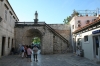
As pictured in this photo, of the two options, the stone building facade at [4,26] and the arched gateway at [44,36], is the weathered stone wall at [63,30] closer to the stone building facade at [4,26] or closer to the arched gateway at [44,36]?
the arched gateway at [44,36]

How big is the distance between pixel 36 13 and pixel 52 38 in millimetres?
5814

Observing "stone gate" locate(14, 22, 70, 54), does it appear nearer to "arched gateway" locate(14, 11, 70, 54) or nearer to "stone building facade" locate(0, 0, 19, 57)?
"arched gateway" locate(14, 11, 70, 54)

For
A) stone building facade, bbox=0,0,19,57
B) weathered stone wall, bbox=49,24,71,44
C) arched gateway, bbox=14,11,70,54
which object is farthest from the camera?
weathered stone wall, bbox=49,24,71,44

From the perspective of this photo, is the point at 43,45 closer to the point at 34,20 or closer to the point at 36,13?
the point at 34,20

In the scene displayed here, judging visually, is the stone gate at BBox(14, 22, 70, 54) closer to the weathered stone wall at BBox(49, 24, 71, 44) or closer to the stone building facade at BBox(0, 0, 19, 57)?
the weathered stone wall at BBox(49, 24, 71, 44)

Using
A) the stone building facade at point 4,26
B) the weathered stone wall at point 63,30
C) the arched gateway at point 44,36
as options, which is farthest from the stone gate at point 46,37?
the stone building facade at point 4,26

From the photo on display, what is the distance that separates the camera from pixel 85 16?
20.3 m

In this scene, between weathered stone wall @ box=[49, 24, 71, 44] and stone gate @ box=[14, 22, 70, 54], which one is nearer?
stone gate @ box=[14, 22, 70, 54]

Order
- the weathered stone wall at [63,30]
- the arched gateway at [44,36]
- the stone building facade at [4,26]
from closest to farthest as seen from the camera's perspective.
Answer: the stone building facade at [4,26] < the arched gateway at [44,36] < the weathered stone wall at [63,30]


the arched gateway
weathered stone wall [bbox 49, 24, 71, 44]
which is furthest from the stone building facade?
weathered stone wall [bbox 49, 24, 71, 44]

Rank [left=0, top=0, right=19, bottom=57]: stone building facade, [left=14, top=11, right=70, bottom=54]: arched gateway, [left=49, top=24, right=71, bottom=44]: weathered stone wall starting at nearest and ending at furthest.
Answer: [left=0, top=0, right=19, bottom=57]: stone building facade
[left=14, top=11, right=70, bottom=54]: arched gateway
[left=49, top=24, right=71, bottom=44]: weathered stone wall

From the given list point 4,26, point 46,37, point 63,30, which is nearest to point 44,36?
point 46,37

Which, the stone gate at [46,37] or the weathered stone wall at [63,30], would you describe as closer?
the stone gate at [46,37]

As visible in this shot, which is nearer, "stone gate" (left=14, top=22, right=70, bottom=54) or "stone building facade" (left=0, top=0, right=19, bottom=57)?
"stone building facade" (left=0, top=0, right=19, bottom=57)
